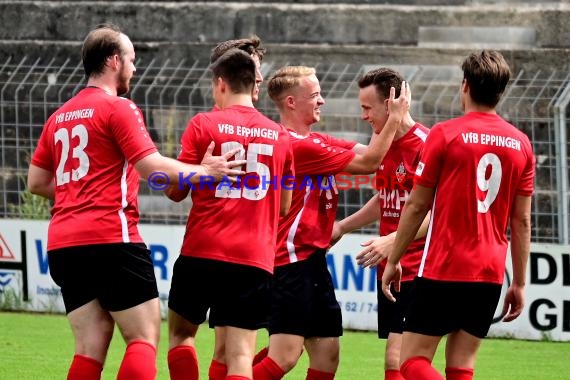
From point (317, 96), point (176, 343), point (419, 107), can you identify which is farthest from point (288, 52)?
point (176, 343)

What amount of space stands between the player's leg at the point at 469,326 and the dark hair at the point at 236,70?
1.50 metres

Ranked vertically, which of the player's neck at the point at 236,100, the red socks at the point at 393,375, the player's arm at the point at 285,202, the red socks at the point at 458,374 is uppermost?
the player's neck at the point at 236,100

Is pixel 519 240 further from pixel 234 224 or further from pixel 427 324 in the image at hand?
pixel 234 224

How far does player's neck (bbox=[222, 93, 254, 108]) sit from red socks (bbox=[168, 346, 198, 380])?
4.19ft

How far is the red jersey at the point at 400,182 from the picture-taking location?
310 inches

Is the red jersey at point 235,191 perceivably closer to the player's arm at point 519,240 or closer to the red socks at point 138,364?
the red socks at point 138,364

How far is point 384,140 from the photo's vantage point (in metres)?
7.53

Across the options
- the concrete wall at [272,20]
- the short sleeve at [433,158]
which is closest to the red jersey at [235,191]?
the short sleeve at [433,158]

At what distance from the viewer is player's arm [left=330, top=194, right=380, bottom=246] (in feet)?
27.0

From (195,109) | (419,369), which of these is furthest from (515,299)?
(195,109)

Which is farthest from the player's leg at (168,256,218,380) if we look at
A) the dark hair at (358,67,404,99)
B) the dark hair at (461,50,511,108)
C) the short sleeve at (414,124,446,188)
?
the dark hair at (358,67,404,99)

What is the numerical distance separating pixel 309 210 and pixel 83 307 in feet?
5.31

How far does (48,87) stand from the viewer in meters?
14.0

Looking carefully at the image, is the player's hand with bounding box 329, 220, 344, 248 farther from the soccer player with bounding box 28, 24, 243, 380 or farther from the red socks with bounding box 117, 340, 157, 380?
the red socks with bounding box 117, 340, 157, 380
